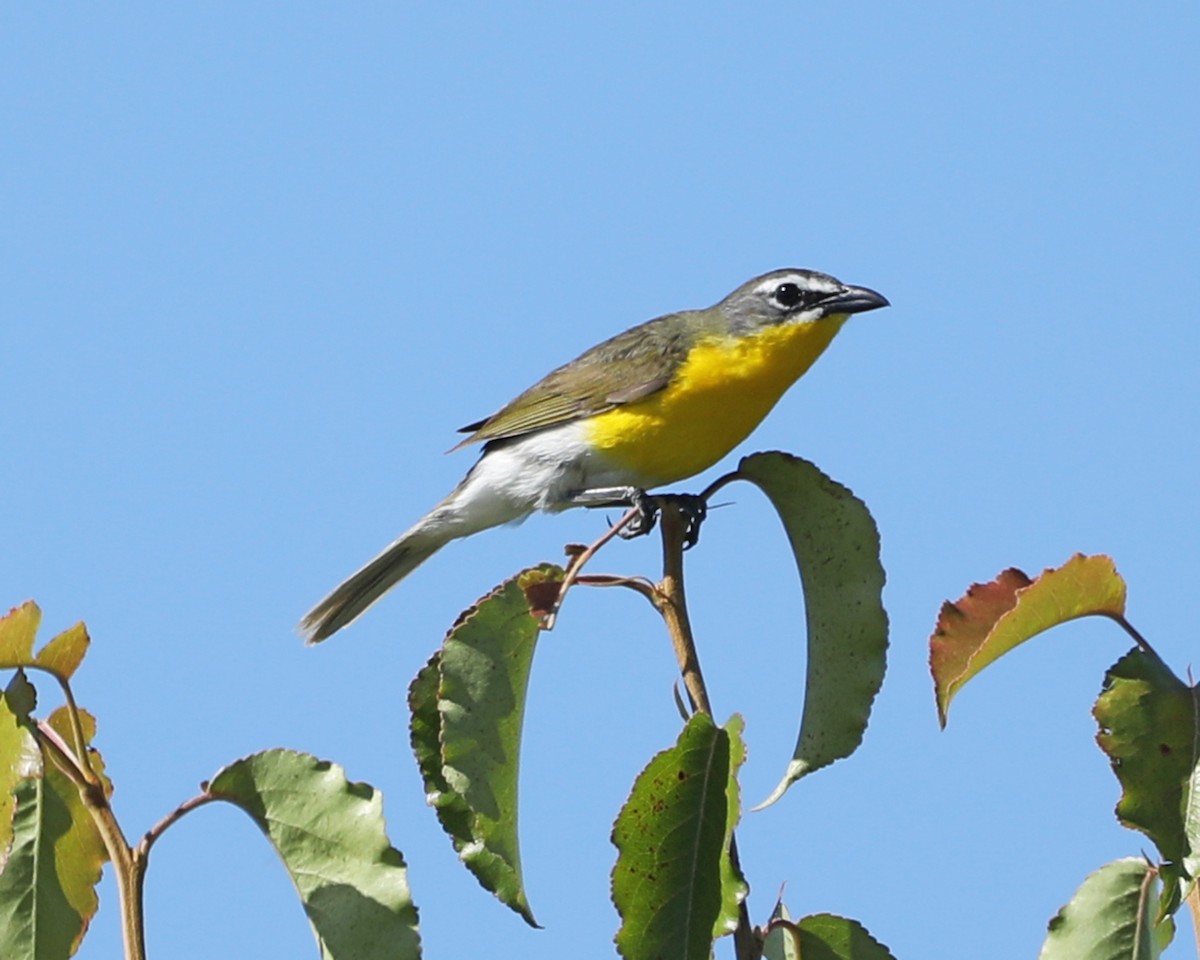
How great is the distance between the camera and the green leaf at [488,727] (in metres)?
2.43

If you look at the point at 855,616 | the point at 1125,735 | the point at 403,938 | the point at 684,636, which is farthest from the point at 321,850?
the point at 1125,735

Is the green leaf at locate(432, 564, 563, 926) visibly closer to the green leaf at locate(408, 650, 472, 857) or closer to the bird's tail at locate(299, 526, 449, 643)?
the green leaf at locate(408, 650, 472, 857)

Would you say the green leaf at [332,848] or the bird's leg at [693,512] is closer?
the green leaf at [332,848]

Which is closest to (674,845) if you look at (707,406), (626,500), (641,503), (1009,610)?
(1009,610)

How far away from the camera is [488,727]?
2.56m

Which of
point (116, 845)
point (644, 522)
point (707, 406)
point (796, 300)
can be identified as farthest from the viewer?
point (796, 300)

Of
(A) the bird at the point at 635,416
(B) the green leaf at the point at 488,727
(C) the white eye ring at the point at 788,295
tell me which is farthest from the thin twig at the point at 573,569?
(C) the white eye ring at the point at 788,295

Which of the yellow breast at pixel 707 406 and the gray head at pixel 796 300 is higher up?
the gray head at pixel 796 300

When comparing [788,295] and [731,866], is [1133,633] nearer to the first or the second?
[731,866]

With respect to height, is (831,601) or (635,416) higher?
(635,416)

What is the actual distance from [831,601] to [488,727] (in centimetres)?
68

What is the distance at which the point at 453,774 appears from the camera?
2498 mm

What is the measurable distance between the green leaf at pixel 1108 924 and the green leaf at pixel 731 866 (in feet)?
1.88

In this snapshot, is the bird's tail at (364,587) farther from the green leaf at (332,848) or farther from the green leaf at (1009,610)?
the green leaf at (1009,610)
